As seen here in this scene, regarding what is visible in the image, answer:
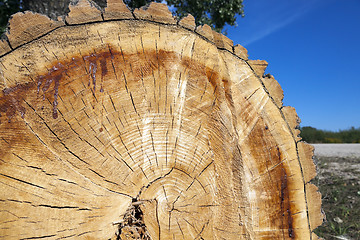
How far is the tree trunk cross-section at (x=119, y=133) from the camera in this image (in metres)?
1.42

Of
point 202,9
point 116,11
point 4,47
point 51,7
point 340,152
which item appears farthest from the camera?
point 340,152

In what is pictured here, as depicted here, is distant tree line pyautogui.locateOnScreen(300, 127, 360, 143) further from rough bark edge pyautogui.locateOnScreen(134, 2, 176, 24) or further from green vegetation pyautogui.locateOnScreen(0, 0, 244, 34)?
rough bark edge pyautogui.locateOnScreen(134, 2, 176, 24)

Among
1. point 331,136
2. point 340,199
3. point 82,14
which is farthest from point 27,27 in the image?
point 331,136

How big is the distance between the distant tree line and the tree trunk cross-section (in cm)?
1841

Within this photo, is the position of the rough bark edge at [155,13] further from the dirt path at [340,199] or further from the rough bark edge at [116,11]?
the dirt path at [340,199]

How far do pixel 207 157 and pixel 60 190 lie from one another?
30.9 inches

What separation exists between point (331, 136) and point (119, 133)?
21.6 m

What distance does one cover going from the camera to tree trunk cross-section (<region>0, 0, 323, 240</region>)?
4.64 ft

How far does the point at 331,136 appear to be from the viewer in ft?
65.9

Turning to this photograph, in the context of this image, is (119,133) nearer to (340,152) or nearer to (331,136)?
(340,152)

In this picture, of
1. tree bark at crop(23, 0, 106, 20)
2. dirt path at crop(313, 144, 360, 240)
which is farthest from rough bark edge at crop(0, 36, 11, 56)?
tree bark at crop(23, 0, 106, 20)

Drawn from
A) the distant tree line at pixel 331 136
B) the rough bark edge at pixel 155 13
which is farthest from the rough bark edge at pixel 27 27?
the distant tree line at pixel 331 136

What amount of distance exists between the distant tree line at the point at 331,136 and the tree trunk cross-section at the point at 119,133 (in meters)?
18.4

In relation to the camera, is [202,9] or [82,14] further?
[202,9]
